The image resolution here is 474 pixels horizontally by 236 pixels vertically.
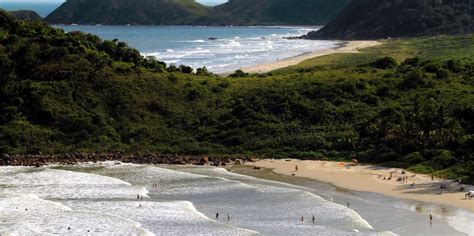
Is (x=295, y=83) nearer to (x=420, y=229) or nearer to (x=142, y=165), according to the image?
(x=142, y=165)

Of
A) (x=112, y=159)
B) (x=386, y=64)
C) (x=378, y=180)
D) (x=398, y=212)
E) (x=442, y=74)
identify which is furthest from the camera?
(x=386, y=64)

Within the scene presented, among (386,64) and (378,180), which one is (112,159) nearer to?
(378,180)

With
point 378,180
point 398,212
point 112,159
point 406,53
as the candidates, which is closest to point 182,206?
point 398,212

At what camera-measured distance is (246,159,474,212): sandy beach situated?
49.7m

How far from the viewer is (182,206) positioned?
157ft

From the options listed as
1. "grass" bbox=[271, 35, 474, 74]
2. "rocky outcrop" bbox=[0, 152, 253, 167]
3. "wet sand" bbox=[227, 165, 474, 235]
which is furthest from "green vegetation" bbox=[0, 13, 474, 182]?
"grass" bbox=[271, 35, 474, 74]

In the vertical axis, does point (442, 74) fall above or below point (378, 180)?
above

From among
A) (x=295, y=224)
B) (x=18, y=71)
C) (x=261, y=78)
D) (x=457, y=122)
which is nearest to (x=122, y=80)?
(x=18, y=71)

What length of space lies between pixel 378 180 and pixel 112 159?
2289 centimetres

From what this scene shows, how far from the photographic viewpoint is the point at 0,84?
7538cm

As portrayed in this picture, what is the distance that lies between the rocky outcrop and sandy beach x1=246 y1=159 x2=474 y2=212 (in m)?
3.49

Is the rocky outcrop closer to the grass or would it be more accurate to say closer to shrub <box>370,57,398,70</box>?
shrub <box>370,57,398,70</box>

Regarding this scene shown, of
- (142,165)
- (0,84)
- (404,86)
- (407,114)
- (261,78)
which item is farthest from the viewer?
(261,78)

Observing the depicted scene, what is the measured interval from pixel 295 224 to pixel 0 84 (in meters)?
42.5
